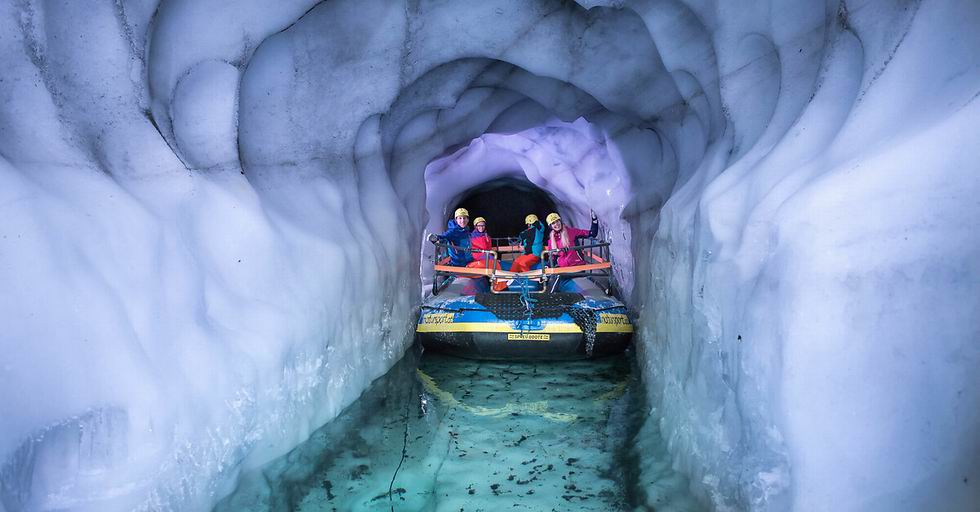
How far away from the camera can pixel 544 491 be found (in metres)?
3.23

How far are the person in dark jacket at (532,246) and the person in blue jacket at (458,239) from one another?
2.52ft

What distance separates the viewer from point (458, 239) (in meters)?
8.46

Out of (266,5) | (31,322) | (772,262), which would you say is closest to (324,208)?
(266,5)

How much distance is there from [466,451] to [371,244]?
7.57 feet

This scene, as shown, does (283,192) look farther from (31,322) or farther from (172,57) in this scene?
(31,322)

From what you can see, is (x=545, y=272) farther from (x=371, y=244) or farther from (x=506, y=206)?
(x=506, y=206)

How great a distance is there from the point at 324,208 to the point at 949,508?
14.0 feet

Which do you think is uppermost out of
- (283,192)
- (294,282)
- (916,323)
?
(283,192)

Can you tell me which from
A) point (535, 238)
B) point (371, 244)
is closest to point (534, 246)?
point (535, 238)

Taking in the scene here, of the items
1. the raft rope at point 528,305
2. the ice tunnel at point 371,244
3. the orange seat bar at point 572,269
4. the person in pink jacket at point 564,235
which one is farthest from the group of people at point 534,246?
the ice tunnel at point 371,244

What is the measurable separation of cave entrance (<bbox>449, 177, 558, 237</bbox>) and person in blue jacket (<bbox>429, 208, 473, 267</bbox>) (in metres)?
6.21

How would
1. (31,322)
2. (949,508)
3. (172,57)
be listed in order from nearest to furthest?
(949,508) < (31,322) < (172,57)

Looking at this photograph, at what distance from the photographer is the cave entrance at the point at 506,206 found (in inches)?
595

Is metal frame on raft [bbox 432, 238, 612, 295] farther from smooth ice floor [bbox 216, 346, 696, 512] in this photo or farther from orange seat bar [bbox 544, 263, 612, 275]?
smooth ice floor [bbox 216, 346, 696, 512]
